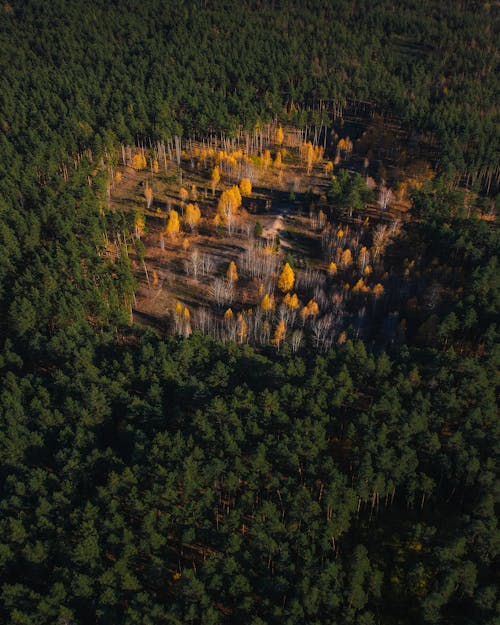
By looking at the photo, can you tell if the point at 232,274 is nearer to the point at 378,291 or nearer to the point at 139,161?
the point at 378,291

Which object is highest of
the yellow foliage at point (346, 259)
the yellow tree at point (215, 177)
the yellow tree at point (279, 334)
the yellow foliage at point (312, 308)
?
the yellow tree at point (215, 177)

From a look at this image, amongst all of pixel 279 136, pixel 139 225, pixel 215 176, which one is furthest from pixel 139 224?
pixel 279 136

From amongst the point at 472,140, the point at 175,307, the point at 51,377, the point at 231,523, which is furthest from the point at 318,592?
the point at 472,140

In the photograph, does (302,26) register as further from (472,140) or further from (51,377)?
(51,377)

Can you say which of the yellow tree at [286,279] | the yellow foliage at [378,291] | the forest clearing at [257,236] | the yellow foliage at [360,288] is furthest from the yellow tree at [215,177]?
the yellow foliage at [378,291]

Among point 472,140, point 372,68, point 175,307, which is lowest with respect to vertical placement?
point 175,307

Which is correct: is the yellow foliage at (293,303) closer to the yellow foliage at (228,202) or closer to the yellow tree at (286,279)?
the yellow tree at (286,279)
